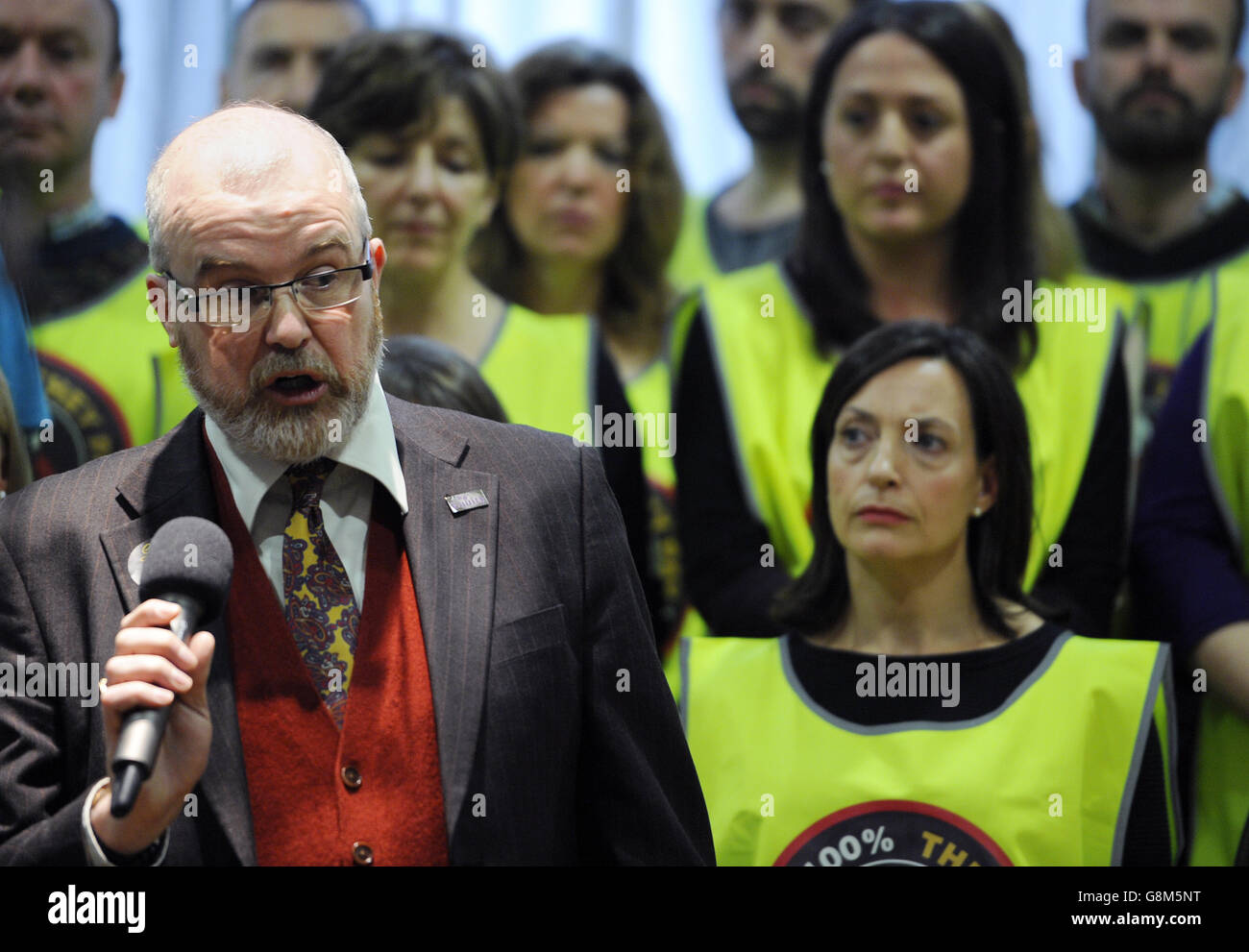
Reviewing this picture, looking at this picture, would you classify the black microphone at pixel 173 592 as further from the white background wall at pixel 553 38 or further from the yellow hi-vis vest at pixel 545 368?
the white background wall at pixel 553 38

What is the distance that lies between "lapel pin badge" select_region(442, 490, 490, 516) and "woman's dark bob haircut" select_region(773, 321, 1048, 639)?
4.78 ft

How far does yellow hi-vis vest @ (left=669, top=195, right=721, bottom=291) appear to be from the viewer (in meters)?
3.25

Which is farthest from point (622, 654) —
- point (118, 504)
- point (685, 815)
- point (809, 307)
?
point (809, 307)

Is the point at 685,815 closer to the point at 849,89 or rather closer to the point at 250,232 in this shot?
the point at 250,232

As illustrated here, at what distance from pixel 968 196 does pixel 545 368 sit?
939 millimetres

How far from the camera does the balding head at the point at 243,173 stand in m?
1.62

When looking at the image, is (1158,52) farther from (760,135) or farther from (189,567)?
(189,567)

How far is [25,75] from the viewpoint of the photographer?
10.4 feet

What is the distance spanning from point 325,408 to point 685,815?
22.9 inches

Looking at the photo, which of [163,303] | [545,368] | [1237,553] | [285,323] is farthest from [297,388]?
[1237,553]

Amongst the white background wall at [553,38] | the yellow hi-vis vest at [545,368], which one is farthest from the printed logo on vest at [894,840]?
the white background wall at [553,38]

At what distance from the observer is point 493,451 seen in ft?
5.63

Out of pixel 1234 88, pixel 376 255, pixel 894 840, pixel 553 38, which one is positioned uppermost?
pixel 553 38

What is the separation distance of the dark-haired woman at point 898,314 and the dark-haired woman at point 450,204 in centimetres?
20
